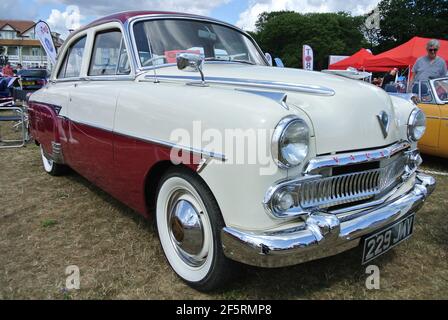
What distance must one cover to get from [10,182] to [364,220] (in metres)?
3.92

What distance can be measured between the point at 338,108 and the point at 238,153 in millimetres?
659

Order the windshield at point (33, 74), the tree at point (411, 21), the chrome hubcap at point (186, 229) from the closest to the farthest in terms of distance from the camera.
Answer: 1. the chrome hubcap at point (186, 229)
2. the windshield at point (33, 74)
3. the tree at point (411, 21)

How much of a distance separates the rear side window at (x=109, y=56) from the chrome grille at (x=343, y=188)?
65.7 inches

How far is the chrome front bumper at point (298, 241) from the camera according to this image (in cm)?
175

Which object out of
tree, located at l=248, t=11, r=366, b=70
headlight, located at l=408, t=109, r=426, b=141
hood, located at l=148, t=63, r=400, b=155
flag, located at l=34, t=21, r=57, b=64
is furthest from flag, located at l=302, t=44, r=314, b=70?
tree, located at l=248, t=11, r=366, b=70

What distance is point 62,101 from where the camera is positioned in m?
3.59

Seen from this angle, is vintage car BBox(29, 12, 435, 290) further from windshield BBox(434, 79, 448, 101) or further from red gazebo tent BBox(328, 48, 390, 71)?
red gazebo tent BBox(328, 48, 390, 71)

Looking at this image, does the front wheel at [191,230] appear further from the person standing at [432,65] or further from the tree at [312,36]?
the tree at [312,36]

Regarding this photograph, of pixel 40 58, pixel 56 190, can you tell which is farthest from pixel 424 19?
pixel 40 58

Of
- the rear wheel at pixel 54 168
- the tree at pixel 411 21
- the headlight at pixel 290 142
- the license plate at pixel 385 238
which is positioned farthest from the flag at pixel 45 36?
the tree at pixel 411 21

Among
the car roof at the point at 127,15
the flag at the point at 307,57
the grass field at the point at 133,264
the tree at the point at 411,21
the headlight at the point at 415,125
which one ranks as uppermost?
the tree at the point at 411,21

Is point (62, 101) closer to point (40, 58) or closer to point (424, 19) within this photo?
point (424, 19)

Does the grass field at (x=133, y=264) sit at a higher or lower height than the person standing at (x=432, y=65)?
lower

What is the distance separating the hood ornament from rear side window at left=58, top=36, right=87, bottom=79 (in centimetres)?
262
